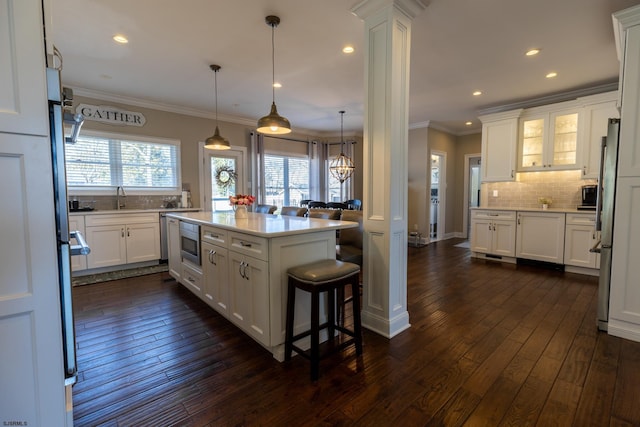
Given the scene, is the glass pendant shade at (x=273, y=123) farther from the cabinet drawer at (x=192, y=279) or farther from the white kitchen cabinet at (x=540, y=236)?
the white kitchen cabinet at (x=540, y=236)

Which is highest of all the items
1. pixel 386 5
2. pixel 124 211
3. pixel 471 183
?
pixel 386 5

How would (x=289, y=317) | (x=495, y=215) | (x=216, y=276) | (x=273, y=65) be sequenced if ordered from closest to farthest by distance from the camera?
(x=289, y=317) → (x=216, y=276) → (x=273, y=65) → (x=495, y=215)

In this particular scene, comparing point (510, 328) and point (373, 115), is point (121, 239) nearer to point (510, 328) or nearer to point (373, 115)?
point (373, 115)

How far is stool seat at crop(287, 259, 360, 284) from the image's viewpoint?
192 cm

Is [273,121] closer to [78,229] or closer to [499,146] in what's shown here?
[78,229]

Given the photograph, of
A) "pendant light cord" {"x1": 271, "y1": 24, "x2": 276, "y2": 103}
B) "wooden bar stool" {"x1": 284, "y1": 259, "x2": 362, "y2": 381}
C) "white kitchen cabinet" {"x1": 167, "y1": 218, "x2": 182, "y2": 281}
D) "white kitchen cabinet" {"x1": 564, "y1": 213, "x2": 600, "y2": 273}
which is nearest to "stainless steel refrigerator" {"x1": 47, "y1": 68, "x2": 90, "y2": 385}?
"wooden bar stool" {"x1": 284, "y1": 259, "x2": 362, "y2": 381}

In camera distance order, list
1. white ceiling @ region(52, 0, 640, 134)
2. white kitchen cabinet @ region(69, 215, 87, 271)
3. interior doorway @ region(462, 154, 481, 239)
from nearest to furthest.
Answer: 1. white ceiling @ region(52, 0, 640, 134)
2. white kitchen cabinet @ region(69, 215, 87, 271)
3. interior doorway @ region(462, 154, 481, 239)

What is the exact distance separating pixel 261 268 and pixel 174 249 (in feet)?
7.46

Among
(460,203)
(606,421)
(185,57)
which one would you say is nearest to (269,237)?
(606,421)

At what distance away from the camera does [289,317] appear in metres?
2.05

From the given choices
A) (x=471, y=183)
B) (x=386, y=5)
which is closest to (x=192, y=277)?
(x=386, y=5)

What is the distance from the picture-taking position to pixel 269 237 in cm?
201

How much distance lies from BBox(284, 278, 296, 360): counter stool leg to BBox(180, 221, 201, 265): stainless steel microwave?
4.81 ft

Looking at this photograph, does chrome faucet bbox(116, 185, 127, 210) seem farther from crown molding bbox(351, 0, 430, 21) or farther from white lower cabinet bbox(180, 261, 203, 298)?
crown molding bbox(351, 0, 430, 21)
